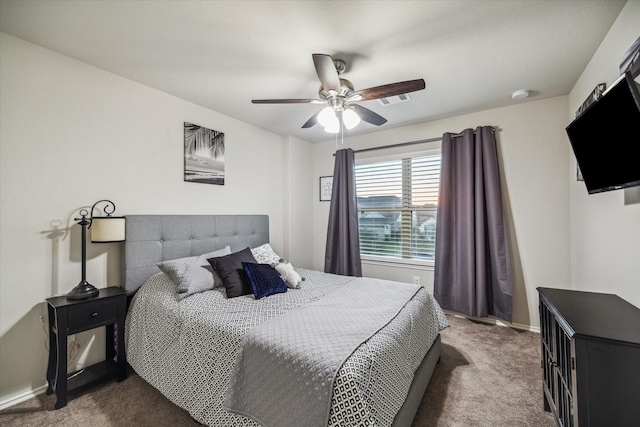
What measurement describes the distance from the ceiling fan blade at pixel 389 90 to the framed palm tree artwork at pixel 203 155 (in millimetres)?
1833

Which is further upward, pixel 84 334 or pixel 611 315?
pixel 611 315

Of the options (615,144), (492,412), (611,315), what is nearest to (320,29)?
(615,144)

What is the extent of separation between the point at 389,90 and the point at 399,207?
2.20 metres

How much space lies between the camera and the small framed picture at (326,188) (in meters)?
4.36

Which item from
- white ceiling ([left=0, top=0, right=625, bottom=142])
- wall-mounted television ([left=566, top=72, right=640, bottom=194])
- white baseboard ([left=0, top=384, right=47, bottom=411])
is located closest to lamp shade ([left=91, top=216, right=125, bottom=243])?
white baseboard ([left=0, top=384, right=47, bottom=411])

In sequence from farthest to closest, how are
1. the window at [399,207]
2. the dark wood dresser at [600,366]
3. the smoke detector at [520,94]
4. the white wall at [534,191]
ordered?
the window at [399,207]
the white wall at [534,191]
the smoke detector at [520,94]
the dark wood dresser at [600,366]

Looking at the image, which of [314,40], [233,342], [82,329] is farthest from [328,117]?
[82,329]

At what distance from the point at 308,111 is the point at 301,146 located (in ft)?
3.97

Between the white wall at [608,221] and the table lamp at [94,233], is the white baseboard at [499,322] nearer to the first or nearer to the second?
the white wall at [608,221]

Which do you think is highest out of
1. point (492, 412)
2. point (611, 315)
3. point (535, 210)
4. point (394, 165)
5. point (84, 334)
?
point (394, 165)

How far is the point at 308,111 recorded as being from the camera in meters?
3.13

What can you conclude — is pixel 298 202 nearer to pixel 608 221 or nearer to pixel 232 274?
pixel 232 274

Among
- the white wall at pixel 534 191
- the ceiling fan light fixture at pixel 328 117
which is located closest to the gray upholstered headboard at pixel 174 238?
the ceiling fan light fixture at pixel 328 117

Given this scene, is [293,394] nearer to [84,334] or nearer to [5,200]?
[84,334]
